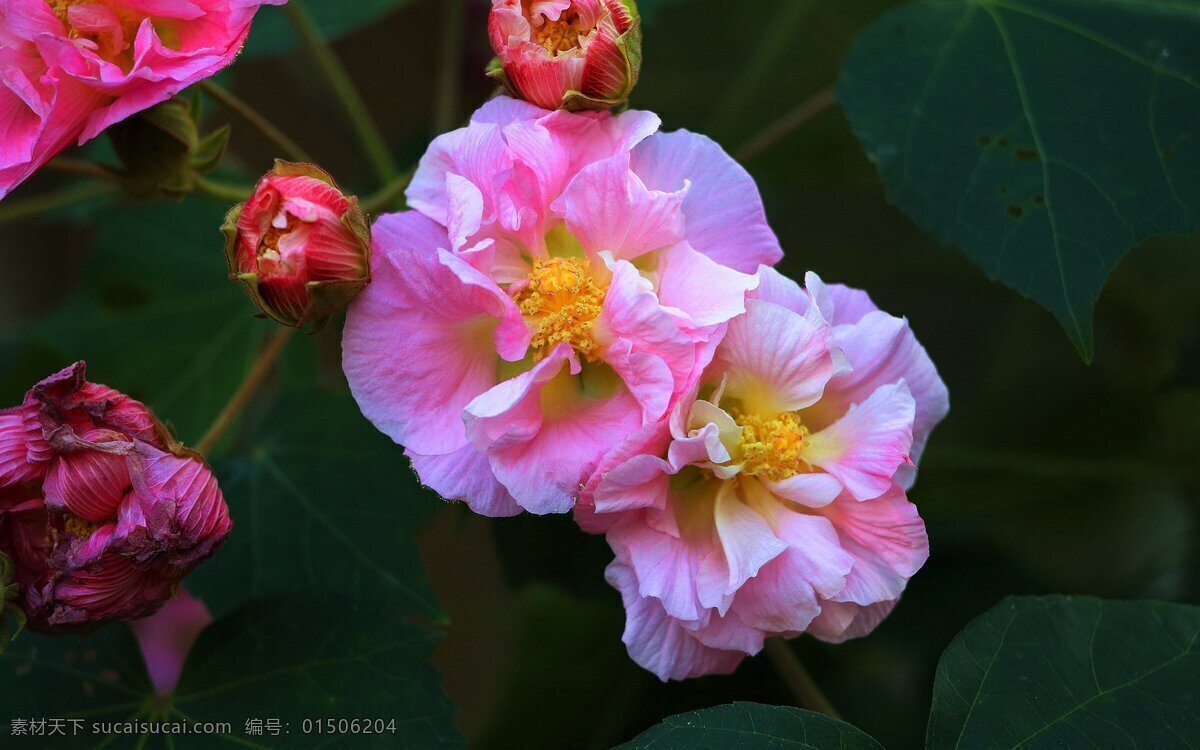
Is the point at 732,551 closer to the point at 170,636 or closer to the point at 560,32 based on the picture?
the point at 560,32

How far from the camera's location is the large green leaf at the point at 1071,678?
23.8 inches

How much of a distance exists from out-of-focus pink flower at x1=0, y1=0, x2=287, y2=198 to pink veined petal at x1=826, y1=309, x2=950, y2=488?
1.23 ft

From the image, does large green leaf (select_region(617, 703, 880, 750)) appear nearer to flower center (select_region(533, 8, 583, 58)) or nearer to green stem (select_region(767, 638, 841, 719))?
green stem (select_region(767, 638, 841, 719))

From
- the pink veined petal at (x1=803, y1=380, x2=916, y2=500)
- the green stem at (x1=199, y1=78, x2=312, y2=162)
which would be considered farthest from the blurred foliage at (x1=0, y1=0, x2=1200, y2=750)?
the pink veined petal at (x1=803, y1=380, x2=916, y2=500)

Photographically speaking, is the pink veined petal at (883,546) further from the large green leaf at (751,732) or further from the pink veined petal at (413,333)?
the pink veined petal at (413,333)

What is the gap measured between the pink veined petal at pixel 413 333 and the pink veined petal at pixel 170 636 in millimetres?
277

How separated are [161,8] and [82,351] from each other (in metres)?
0.60

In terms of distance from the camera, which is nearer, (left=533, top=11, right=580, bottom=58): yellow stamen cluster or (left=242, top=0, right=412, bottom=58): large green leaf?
(left=533, top=11, right=580, bottom=58): yellow stamen cluster

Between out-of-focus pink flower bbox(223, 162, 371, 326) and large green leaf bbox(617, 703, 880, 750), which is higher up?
out-of-focus pink flower bbox(223, 162, 371, 326)

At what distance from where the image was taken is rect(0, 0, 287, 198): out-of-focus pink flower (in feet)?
1.94

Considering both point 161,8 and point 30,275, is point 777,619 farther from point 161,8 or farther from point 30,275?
point 30,275

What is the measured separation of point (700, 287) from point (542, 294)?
0.28 feet

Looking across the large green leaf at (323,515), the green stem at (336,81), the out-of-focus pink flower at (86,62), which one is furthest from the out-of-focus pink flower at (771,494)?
the green stem at (336,81)

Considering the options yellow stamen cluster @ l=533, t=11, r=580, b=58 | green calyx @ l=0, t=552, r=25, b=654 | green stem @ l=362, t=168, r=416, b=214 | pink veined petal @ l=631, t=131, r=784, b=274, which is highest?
yellow stamen cluster @ l=533, t=11, r=580, b=58
